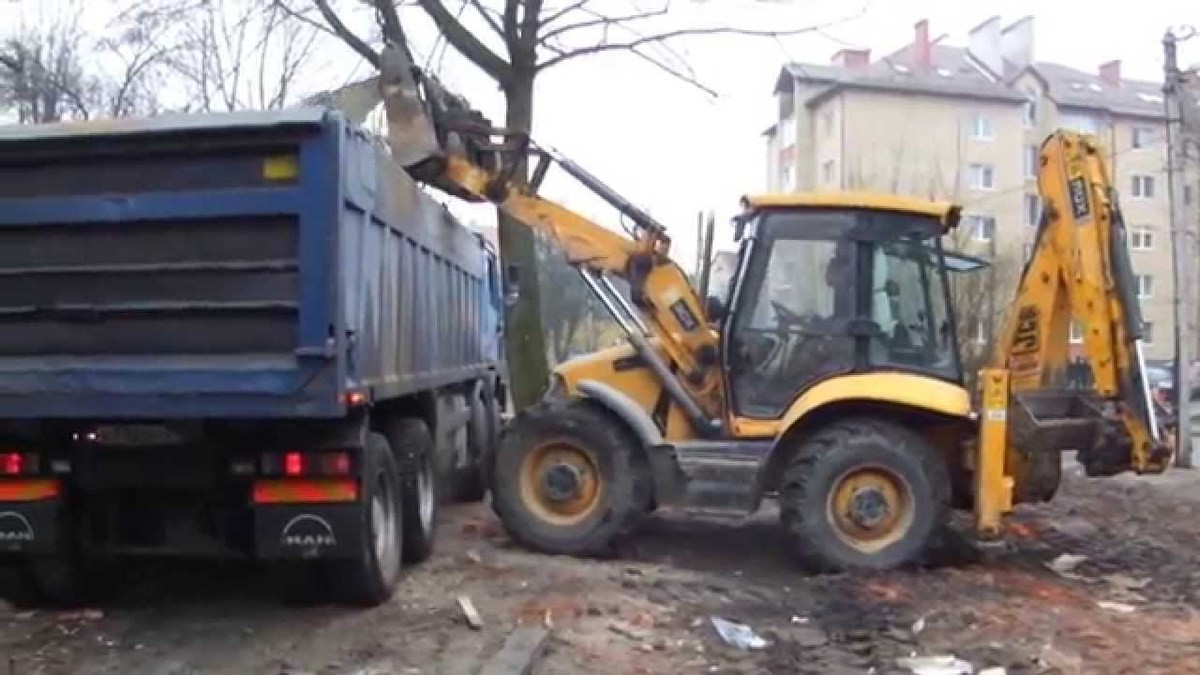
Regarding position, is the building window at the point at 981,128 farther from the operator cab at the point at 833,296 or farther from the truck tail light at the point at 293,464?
the truck tail light at the point at 293,464

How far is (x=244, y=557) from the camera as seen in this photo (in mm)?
8820

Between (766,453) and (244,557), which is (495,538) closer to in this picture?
(766,453)

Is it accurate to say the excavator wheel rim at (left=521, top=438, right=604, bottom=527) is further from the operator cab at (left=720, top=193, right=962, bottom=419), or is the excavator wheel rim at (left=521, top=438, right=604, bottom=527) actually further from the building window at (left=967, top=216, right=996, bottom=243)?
the building window at (left=967, top=216, right=996, bottom=243)

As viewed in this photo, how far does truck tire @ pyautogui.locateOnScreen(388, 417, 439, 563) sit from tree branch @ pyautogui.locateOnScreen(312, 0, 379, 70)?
962cm

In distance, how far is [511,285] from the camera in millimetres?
17844

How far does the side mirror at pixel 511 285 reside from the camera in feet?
58.0

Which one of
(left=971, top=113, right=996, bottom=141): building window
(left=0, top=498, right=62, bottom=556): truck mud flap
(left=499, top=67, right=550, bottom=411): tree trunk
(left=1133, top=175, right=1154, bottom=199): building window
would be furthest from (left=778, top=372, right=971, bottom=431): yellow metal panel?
(left=1133, top=175, right=1154, bottom=199): building window

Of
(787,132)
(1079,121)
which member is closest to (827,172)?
(787,132)

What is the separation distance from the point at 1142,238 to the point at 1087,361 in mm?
55878

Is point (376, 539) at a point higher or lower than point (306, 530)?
lower

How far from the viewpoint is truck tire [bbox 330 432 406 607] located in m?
8.66

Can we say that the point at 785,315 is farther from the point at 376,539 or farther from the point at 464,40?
the point at 464,40

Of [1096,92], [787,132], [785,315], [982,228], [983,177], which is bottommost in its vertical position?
[785,315]

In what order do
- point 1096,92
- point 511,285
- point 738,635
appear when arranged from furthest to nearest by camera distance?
point 1096,92
point 511,285
point 738,635
